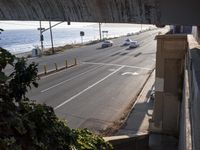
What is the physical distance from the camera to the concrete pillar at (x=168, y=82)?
15.2 metres

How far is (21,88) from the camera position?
4.59 meters

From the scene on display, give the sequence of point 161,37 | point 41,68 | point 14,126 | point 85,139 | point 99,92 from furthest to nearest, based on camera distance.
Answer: point 41,68
point 99,92
point 161,37
point 85,139
point 14,126

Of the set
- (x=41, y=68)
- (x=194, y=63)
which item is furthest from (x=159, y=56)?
(x=41, y=68)

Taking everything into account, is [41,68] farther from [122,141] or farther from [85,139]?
[85,139]

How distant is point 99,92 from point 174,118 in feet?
40.6

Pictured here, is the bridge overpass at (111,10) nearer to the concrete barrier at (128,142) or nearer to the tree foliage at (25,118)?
the concrete barrier at (128,142)

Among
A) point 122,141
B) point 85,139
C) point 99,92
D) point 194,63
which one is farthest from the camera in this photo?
point 99,92

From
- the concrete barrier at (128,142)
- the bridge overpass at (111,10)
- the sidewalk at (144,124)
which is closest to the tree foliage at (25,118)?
the concrete barrier at (128,142)

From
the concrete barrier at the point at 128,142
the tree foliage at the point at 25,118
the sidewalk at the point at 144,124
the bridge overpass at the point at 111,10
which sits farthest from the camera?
the sidewalk at the point at 144,124

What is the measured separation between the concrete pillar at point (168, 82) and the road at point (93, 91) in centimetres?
348

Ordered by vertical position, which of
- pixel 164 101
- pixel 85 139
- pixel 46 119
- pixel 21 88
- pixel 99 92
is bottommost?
pixel 99 92

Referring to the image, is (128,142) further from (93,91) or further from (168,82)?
(93,91)

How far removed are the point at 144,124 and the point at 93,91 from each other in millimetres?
10150

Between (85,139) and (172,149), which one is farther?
(172,149)
